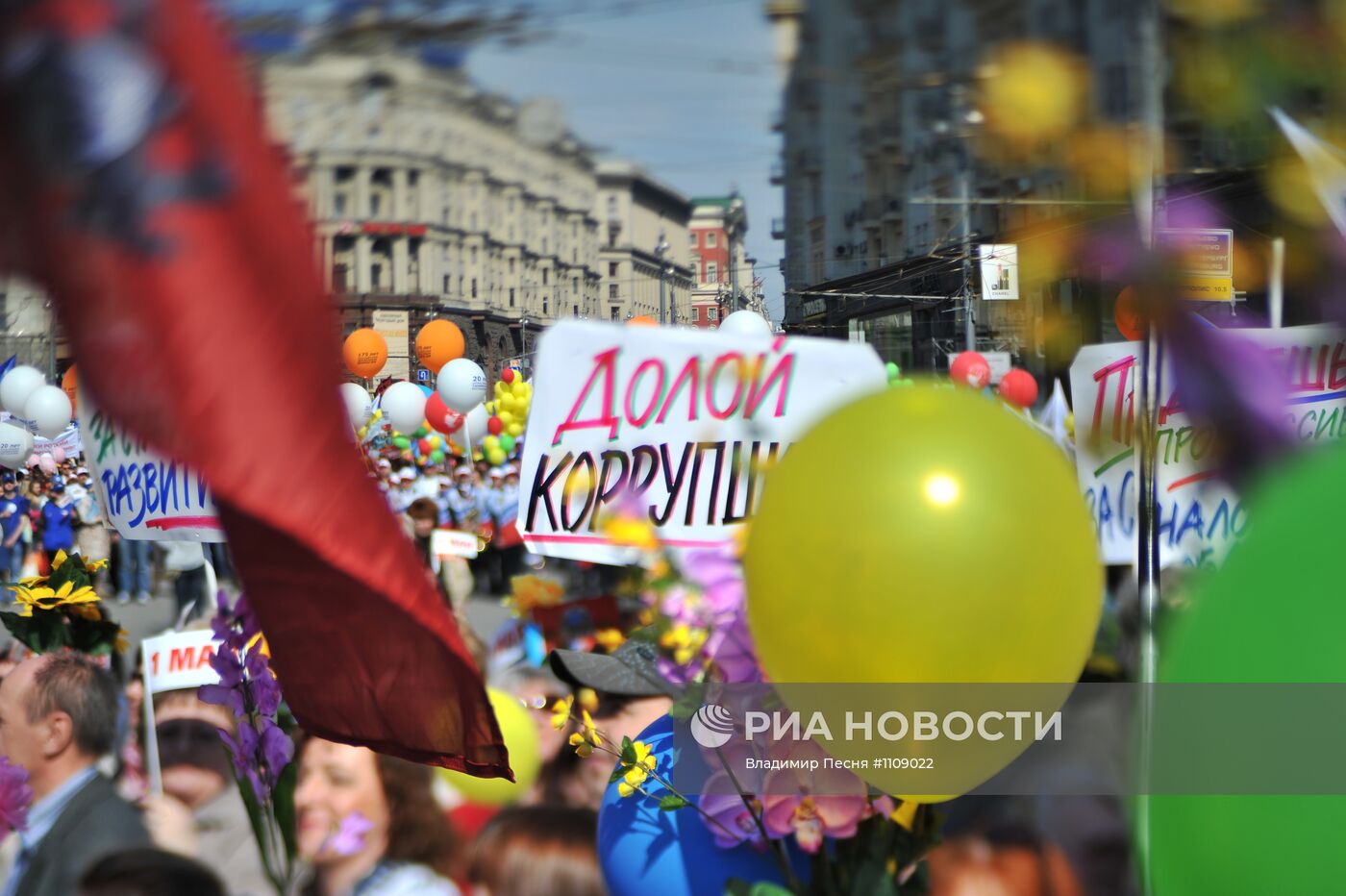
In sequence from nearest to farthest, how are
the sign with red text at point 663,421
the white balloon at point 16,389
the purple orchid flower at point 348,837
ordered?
the purple orchid flower at point 348,837 < the sign with red text at point 663,421 < the white balloon at point 16,389

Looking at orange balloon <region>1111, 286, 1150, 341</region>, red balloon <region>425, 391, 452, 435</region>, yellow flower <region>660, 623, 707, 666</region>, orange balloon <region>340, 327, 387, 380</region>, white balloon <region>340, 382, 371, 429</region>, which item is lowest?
yellow flower <region>660, 623, 707, 666</region>

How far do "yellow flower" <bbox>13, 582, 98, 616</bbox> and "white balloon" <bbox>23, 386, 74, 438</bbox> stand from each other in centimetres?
782

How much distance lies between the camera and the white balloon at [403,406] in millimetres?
10172

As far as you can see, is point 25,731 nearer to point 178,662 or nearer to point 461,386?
point 178,662

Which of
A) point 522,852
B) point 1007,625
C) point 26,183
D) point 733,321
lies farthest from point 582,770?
point 26,183

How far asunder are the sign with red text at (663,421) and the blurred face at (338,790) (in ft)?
2.37

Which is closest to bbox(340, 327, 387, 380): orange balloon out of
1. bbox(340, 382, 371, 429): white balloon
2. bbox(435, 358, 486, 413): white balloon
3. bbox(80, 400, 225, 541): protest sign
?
bbox(80, 400, 225, 541): protest sign

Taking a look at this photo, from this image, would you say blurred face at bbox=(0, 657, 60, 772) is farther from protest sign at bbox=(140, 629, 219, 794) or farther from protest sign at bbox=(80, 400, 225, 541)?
protest sign at bbox=(80, 400, 225, 541)

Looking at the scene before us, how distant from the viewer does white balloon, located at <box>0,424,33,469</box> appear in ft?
42.0

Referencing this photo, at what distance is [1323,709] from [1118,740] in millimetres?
1049

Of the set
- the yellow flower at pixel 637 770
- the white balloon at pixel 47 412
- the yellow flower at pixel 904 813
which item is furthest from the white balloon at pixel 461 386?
the yellow flower at pixel 904 813

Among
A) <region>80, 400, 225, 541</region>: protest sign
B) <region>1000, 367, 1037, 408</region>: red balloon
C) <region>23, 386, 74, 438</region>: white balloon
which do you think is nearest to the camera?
<region>80, 400, 225, 541</region>: protest sign

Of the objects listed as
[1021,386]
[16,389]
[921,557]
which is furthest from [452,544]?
[16,389]

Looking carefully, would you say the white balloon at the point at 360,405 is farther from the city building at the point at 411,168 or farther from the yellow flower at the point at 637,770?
the city building at the point at 411,168
